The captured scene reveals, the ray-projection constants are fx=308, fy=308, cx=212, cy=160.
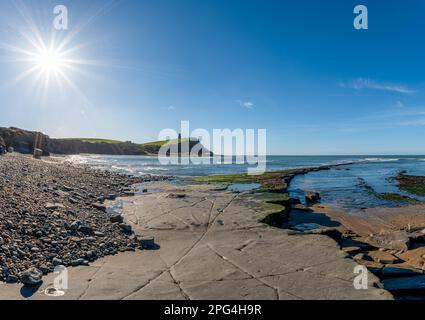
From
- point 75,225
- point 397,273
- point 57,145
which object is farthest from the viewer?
point 57,145

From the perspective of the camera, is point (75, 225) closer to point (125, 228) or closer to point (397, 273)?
point (125, 228)

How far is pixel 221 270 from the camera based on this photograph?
21.9 ft

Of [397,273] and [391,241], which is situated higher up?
[397,273]

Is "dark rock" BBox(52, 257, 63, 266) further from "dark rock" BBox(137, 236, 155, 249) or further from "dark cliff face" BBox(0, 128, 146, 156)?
"dark cliff face" BBox(0, 128, 146, 156)

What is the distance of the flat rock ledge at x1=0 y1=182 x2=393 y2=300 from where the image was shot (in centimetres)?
554

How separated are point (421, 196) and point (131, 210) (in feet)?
82.9

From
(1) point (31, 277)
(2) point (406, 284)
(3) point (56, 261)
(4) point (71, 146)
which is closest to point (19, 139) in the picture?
(4) point (71, 146)

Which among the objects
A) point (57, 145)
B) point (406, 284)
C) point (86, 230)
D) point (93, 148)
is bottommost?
point (406, 284)

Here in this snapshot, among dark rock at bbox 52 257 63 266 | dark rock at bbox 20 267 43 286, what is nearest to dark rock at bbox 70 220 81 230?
dark rock at bbox 52 257 63 266

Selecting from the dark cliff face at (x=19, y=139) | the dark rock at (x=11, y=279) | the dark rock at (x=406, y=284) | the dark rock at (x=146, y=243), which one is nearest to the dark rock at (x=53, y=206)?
the dark rock at (x=146, y=243)

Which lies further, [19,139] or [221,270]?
[19,139]
